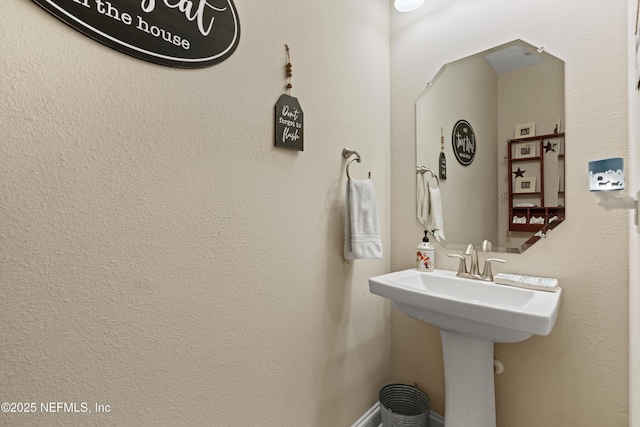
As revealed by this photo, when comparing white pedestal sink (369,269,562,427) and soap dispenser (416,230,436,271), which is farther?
soap dispenser (416,230,436,271)

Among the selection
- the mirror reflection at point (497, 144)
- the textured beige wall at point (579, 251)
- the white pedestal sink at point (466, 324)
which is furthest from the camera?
the mirror reflection at point (497, 144)

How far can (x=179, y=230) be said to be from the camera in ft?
2.74

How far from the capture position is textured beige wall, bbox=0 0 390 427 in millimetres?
615

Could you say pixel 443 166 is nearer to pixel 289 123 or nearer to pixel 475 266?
pixel 475 266

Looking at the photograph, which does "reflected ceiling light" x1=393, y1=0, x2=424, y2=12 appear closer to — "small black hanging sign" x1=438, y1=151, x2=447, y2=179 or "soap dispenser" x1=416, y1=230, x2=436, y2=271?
"small black hanging sign" x1=438, y1=151, x2=447, y2=179

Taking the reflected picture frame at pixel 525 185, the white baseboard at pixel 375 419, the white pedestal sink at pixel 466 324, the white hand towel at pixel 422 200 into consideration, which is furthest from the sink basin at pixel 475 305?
the white baseboard at pixel 375 419

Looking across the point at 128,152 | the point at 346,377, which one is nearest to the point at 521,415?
the point at 346,377

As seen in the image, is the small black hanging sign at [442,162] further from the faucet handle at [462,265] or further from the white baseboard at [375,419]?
the white baseboard at [375,419]

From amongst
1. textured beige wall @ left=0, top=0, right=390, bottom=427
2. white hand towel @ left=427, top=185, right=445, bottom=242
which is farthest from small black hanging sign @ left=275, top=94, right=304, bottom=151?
white hand towel @ left=427, top=185, right=445, bottom=242

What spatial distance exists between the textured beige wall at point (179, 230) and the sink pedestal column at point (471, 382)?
443 mm

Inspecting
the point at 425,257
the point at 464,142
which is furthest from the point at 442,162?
the point at 425,257

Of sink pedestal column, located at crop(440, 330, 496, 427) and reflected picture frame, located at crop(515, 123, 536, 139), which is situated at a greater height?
reflected picture frame, located at crop(515, 123, 536, 139)

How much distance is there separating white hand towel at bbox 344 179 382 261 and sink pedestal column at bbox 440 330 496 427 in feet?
1.54

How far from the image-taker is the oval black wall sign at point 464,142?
4.68 feet
